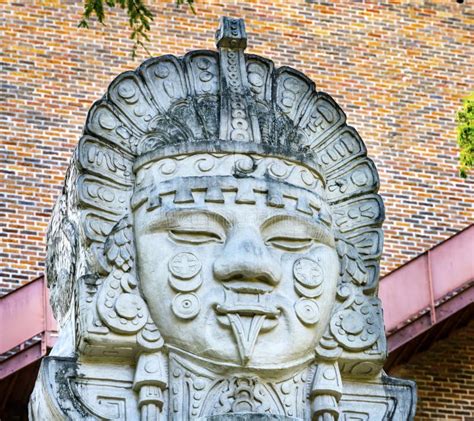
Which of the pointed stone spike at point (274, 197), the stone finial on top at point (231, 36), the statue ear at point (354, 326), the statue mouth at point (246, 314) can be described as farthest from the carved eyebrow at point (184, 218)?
the stone finial on top at point (231, 36)

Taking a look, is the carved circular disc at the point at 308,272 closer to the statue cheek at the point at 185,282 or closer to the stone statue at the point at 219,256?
the stone statue at the point at 219,256

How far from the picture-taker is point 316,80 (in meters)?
19.5

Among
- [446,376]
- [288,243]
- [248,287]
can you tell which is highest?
Result: [446,376]

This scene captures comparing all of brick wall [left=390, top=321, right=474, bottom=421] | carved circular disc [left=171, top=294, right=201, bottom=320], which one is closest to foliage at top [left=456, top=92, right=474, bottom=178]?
brick wall [left=390, top=321, right=474, bottom=421]

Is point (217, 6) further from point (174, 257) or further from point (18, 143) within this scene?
point (174, 257)

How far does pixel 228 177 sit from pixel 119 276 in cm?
77

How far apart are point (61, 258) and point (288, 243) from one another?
4.57ft

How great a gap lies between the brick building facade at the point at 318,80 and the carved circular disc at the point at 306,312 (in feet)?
31.1

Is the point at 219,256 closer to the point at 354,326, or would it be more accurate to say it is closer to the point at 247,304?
the point at 247,304

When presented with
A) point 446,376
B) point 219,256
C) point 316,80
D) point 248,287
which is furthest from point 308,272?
point 316,80

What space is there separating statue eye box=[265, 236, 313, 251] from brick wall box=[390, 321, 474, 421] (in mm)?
9078

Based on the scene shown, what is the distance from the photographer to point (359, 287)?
8562mm

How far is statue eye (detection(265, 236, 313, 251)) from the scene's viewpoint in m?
8.39

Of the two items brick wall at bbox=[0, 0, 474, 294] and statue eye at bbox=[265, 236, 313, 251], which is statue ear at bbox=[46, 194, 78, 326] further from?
brick wall at bbox=[0, 0, 474, 294]
